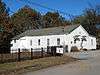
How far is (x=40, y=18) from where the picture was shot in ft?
321

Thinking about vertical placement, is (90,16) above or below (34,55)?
above

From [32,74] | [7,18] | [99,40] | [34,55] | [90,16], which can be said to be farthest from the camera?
[90,16]

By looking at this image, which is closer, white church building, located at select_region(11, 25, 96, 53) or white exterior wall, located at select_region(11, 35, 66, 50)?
white church building, located at select_region(11, 25, 96, 53)

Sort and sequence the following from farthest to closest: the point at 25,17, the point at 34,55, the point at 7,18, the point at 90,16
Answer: the point at 25,17, the point at 90,16, the point at 7,18, the point at 34,55

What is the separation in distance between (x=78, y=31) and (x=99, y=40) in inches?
685

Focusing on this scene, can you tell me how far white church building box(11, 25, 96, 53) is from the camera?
4766 centimetres

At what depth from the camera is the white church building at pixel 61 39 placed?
156 feet

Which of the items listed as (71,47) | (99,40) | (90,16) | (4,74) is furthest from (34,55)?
(90,16)

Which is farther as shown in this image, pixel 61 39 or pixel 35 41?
pixel 35 41

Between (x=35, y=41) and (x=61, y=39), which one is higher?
(x=61, y=39)

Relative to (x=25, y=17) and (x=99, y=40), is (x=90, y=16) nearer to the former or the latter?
(x=99, y=40)

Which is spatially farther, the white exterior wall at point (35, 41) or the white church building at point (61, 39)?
the white exterior wall at point (35, 41)

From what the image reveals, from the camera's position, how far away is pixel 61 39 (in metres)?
47.8

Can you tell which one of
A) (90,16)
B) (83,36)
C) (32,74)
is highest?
(90,16)
